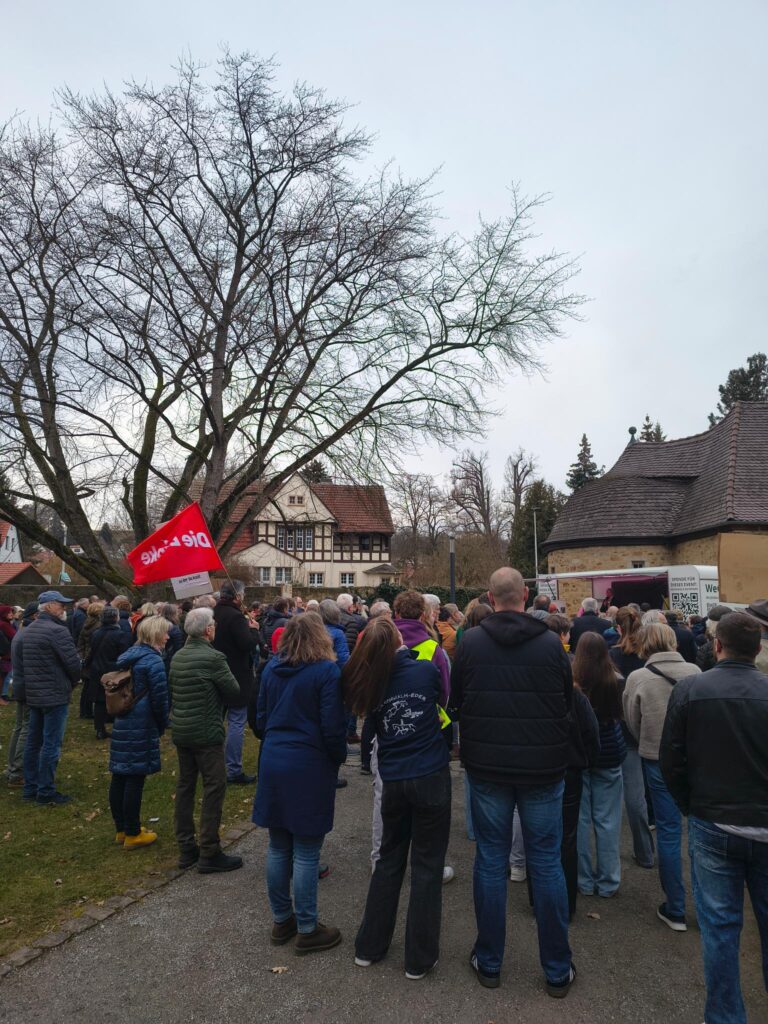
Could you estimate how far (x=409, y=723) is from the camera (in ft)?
12.4

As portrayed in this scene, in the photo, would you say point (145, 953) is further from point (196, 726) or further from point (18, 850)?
point (18, 850)

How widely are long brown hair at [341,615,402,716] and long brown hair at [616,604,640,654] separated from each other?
256 centimetres

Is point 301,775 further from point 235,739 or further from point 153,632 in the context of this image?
point 235,739

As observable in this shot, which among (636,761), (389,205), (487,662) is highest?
(389,205)

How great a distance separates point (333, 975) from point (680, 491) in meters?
29.0

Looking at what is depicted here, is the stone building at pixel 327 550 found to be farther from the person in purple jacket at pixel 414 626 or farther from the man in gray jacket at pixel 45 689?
the person in purple jacket at pixel 414 626

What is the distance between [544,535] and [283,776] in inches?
1883

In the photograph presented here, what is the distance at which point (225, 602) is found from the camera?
7.75 meters

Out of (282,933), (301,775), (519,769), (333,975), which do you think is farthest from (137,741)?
(519,769)

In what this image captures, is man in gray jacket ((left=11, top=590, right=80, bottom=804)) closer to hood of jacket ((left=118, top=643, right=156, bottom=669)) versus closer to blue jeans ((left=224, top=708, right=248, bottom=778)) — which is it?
hood of jacket ((left=118, top=643, right=156, bottom=669))

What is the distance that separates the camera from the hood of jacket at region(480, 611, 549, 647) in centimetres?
364

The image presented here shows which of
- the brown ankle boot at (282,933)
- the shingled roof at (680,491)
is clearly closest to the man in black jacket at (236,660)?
the brown ankle boot at (282,933)

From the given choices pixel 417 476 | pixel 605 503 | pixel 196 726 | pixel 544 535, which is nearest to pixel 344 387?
pixel 417 476

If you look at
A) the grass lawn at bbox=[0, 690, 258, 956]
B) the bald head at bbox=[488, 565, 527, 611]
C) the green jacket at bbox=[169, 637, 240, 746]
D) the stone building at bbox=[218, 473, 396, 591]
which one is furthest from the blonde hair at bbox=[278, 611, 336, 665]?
the stone building at bbox=[218, 473, 396, 591]
